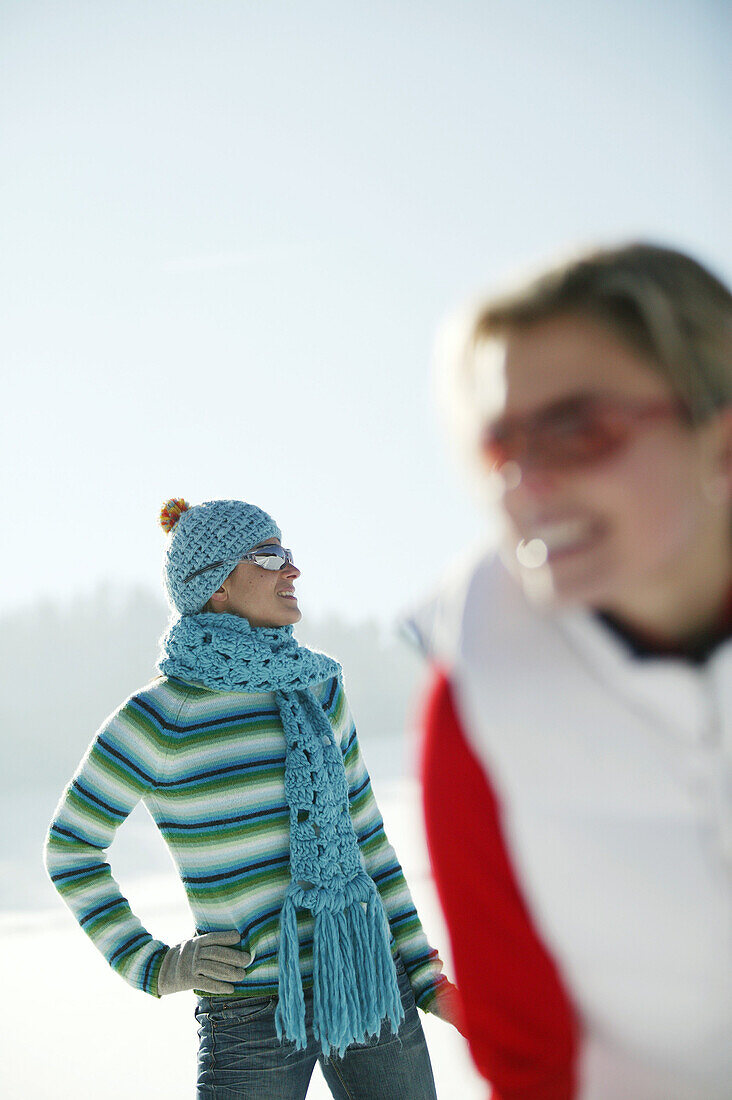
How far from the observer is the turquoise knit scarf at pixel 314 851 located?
1389 millimetres

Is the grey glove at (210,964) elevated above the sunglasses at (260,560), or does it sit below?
below

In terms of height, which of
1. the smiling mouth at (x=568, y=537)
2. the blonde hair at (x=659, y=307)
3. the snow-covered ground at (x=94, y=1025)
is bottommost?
the snow-covered ground at (x=94, y=1025)

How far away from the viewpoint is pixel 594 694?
1.92 ft

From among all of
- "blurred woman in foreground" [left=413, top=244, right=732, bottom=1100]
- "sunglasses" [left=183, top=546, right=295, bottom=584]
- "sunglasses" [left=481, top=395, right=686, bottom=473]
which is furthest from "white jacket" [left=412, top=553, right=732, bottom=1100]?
"sunglasses" [left=183, top=546, right=295, bottom=584]

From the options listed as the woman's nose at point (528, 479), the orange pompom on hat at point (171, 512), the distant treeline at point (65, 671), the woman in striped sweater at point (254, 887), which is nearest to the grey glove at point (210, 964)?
the woman in striped sweater at point (254, 887)

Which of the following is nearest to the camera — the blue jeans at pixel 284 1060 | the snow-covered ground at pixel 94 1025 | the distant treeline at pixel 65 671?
the blue jeans at pixel 284 1060

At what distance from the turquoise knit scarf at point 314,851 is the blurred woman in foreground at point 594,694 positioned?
0.80m

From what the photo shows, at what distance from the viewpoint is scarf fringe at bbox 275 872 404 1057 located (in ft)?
4.51

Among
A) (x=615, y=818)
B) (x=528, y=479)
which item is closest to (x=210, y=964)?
(x=615, y=818)

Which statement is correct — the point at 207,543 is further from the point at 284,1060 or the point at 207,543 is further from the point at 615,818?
the point at 615,818

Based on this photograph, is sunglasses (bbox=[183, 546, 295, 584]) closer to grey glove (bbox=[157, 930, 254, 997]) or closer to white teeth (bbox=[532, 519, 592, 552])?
grey glove (bbox=[157, 930, 254, 997])

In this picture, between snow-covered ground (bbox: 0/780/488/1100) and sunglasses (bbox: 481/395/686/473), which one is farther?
snow-covered ground (bbox: 0/780/488/1100)

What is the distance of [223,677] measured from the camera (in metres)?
1.51

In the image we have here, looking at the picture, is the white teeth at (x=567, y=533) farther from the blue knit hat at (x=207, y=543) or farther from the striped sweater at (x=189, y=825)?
the blue knit hat at (x=207, y=543)
